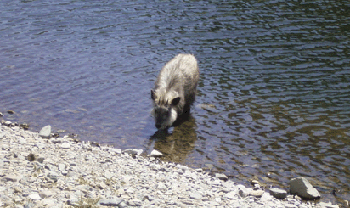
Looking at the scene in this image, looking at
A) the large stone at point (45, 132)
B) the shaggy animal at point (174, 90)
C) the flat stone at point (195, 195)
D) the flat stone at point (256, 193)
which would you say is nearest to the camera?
the flat stone at point (195, 195)

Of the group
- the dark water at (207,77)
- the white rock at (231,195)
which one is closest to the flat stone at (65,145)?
the dark water at (207,77)

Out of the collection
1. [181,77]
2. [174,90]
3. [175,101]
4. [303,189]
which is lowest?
[303,189]

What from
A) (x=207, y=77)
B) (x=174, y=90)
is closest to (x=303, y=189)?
(x=174, y=90)

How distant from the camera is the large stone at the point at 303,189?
442 inches

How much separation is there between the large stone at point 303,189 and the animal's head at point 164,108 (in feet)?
17.3

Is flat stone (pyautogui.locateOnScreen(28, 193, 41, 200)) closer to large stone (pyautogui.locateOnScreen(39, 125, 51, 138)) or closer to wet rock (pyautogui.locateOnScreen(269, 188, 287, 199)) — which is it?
large stone (pyautogui.locateOnScreen(39, 125, 51, 138))

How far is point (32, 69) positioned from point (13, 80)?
4.62 feet

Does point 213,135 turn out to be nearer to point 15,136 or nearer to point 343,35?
point 15,136

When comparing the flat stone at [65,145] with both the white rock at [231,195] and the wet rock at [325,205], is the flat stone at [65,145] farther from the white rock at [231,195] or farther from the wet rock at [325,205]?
the wet rock at [325,205]

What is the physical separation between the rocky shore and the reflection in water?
779mm

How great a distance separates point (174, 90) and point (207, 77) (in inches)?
145

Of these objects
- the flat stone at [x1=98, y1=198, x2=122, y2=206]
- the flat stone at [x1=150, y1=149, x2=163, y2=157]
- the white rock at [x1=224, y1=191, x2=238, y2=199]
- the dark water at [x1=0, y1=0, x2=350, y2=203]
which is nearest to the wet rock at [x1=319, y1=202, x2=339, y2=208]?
the dark water at [x1=0, y1=0, x2=350, y2=203]

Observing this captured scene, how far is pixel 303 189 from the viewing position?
1130 cm

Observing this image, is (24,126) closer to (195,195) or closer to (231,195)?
(195,195)
